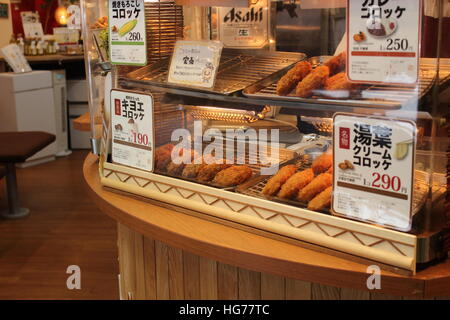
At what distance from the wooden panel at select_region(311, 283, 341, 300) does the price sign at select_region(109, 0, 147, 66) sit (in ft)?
3.10

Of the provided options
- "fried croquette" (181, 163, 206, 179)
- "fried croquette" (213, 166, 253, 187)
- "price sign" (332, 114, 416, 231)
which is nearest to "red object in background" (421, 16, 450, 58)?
"price sign" (332, 114, 416, 231)

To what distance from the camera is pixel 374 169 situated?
1.49 meters

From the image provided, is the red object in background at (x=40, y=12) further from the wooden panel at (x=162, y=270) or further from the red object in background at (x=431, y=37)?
the red object in background at (x=431, y=37)

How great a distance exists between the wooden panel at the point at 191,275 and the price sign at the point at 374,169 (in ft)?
2.14

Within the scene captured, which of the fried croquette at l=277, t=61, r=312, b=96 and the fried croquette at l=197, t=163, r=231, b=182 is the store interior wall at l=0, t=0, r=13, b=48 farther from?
the fried croquette at l=277, t=61, r=312, b=96

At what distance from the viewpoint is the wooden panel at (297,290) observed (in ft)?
5.98

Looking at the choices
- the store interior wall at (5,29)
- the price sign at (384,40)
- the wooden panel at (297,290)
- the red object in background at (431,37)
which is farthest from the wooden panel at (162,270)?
the store interior wall at (5,29)

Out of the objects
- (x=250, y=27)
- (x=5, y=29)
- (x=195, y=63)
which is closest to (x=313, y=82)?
(x=195, y=63)

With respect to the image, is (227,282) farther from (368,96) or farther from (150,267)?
(368,96)

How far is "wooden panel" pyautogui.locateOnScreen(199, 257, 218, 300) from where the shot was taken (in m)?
1.99

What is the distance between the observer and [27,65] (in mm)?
6973

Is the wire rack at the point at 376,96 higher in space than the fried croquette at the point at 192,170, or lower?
higher
